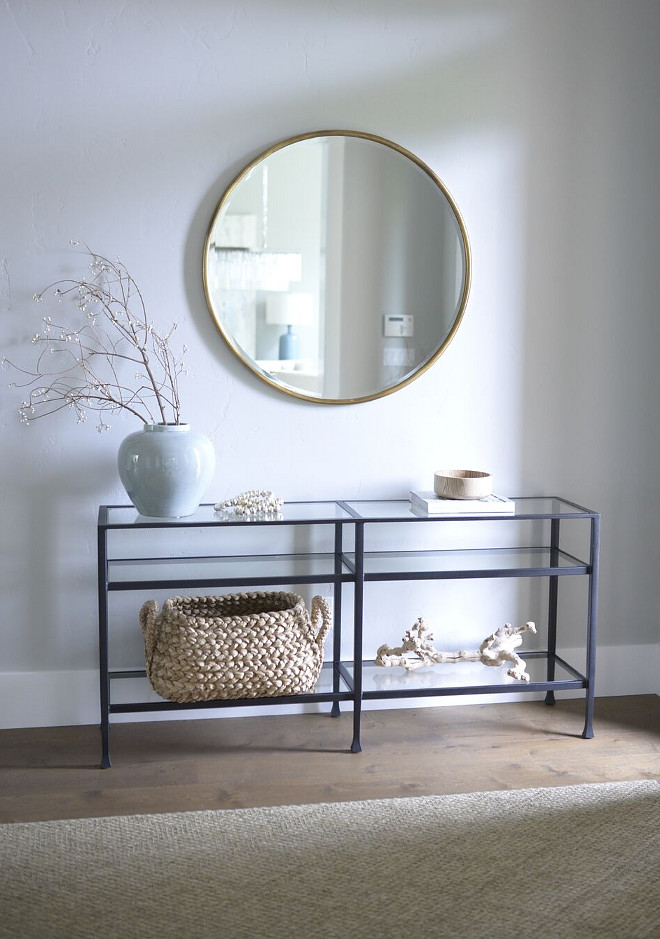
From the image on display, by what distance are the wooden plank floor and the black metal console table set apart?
93 mm

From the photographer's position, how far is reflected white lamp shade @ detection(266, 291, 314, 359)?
284cm

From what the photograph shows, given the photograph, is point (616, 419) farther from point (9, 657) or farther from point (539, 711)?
point (9, 657)

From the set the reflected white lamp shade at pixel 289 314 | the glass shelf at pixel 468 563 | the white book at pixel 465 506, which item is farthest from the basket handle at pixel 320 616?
the reflected white lamp shade at pixel 289 314

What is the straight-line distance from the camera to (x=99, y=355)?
2.77 meters

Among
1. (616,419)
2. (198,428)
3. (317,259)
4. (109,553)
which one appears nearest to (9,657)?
(109,553)

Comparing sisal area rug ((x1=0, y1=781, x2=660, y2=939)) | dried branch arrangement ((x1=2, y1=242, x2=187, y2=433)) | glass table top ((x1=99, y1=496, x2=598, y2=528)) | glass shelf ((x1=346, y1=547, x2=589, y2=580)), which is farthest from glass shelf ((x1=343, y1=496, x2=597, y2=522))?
sisal area rug ((x1=0, y1=781, x2=660, y2=939))

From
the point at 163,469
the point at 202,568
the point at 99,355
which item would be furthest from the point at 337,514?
the point at 99,355

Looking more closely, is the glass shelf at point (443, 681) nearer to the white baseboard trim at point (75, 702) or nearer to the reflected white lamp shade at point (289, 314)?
the white baseboard trim at point (75, 702)

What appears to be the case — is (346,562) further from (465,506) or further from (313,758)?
(313,758)

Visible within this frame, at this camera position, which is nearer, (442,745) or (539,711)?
(442,745)

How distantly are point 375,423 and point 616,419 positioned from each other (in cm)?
82

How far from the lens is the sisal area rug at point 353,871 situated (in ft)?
6.21

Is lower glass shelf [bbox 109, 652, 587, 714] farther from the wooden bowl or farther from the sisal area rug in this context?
the wooden bowl

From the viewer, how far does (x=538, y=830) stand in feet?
7.43
